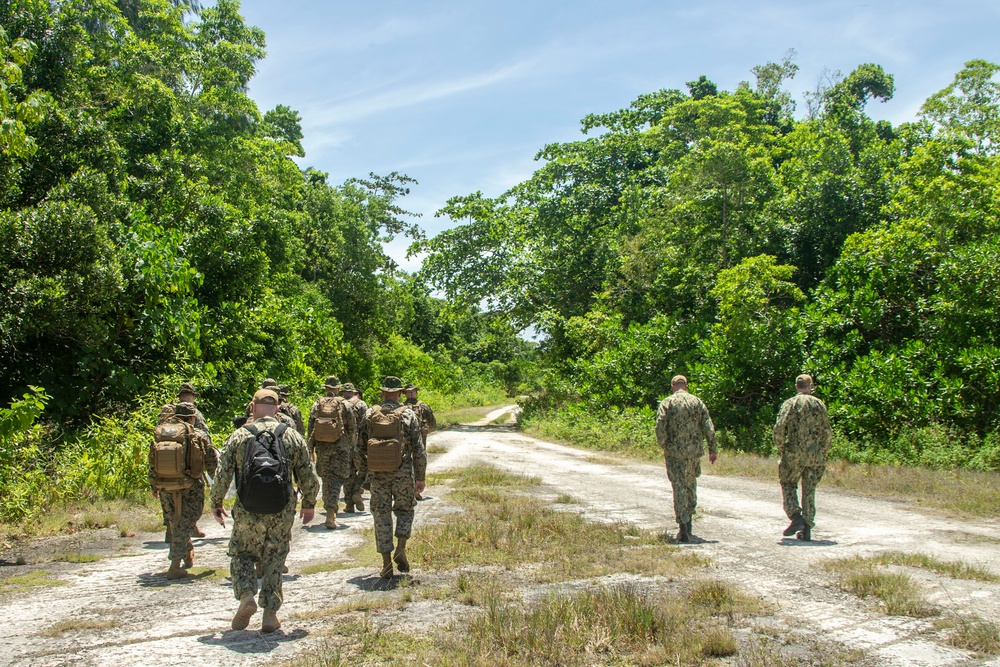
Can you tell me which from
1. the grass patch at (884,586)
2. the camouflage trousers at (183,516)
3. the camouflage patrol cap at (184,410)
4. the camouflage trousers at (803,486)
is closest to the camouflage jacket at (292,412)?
the camouflage patrol cap at (184,410)

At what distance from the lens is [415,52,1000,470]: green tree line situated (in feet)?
60.3

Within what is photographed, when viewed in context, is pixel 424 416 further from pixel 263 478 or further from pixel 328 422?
pixel 263 478

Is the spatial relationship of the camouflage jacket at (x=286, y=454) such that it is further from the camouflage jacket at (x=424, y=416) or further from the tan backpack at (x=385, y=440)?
the camouflage jacket at (x=424, y=416)

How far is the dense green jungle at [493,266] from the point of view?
559 inches

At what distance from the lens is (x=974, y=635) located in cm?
548

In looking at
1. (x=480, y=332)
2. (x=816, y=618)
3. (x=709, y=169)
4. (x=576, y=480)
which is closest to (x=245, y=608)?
(x=816, y=618)

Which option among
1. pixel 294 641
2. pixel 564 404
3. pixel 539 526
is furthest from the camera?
pixel 564 404

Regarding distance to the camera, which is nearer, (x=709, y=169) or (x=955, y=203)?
(x=955, y=203)

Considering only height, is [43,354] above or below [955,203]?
below

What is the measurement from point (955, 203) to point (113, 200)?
1867 cm

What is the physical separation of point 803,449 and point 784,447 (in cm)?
24

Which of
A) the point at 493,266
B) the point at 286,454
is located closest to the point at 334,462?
the point at 286,454

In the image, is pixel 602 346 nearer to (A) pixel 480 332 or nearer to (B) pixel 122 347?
(B) pixel 122 347

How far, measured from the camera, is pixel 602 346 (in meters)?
30.5
